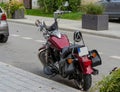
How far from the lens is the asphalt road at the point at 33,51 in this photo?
8953mm

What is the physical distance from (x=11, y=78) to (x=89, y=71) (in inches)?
56.9

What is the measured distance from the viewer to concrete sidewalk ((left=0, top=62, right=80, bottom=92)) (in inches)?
249

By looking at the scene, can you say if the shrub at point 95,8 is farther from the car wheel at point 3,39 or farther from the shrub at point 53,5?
the shrub at point 53,5

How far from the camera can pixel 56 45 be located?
720cm

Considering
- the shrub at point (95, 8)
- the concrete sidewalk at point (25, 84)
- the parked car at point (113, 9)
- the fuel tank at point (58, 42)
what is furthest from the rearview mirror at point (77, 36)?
the parked car at point (113, 9)

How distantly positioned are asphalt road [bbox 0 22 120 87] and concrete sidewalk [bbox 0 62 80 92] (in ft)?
1.93

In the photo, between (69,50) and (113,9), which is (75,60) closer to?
(69,50)

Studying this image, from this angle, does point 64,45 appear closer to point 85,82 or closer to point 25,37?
point 85,82

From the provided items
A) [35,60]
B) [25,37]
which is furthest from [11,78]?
[25,37]

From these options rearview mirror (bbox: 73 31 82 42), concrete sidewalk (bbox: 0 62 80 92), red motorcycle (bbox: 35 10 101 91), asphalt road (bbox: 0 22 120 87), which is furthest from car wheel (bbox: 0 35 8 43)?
rearview mirror (bbox: 73 31 82 42)

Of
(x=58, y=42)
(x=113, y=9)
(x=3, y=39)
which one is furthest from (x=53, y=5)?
(x=58, y=42)

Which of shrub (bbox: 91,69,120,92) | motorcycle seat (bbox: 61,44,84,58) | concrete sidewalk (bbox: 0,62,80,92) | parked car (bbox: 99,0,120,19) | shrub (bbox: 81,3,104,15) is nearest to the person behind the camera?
shrub (bbox: 91,69,120,92)

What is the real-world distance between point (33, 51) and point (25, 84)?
15.3ft

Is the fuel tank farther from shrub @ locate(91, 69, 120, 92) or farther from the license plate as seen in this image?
shrub @ locate(91, 69, 120, 92)
